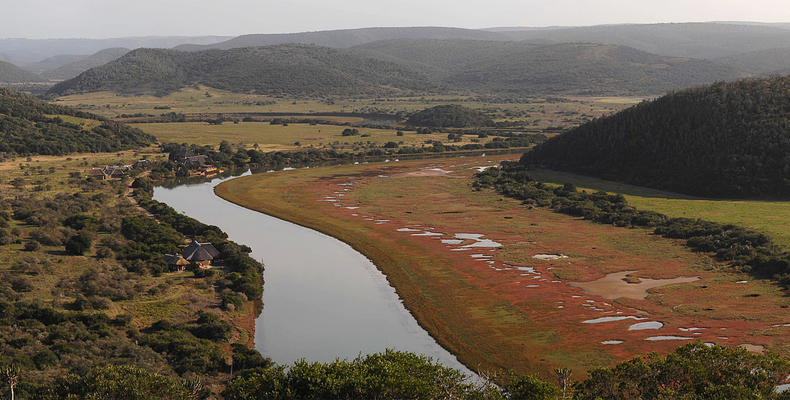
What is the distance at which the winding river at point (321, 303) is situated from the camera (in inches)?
1596

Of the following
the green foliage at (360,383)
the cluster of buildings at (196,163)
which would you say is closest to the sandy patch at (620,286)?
the green foliage at (360,383)

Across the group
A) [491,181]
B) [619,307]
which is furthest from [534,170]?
[619,307]

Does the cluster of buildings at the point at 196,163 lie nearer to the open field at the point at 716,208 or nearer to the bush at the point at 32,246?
the open field at the point at 716,208

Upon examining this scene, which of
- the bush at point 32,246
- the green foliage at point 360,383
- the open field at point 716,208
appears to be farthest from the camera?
the open field at point 716,208

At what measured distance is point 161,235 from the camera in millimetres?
61344

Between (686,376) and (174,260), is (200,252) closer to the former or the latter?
(174,260)

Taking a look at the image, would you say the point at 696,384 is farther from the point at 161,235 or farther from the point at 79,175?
the point at 79,175

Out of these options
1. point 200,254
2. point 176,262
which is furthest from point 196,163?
point 176,262

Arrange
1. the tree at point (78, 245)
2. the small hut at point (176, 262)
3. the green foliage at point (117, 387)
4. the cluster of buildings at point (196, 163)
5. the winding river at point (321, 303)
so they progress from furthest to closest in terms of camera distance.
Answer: the cluster of buildings at point (196, 163)
the tree at point (78, 245)
the small hut at point (176, 262)
the winding river at point (321, 303)
the green foliage at point (117, 387)

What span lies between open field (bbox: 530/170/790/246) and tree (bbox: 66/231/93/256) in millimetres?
55617

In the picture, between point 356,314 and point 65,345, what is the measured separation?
17.2 m

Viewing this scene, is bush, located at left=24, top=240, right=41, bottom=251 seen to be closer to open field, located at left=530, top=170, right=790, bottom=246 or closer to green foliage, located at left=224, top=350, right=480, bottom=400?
green foliage, located at left=224, top=350, right=480, bottom=400

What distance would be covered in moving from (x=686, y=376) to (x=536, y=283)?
912 inches

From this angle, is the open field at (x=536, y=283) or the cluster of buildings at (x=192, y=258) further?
the cluster of buildings at (x=192, y=258)
